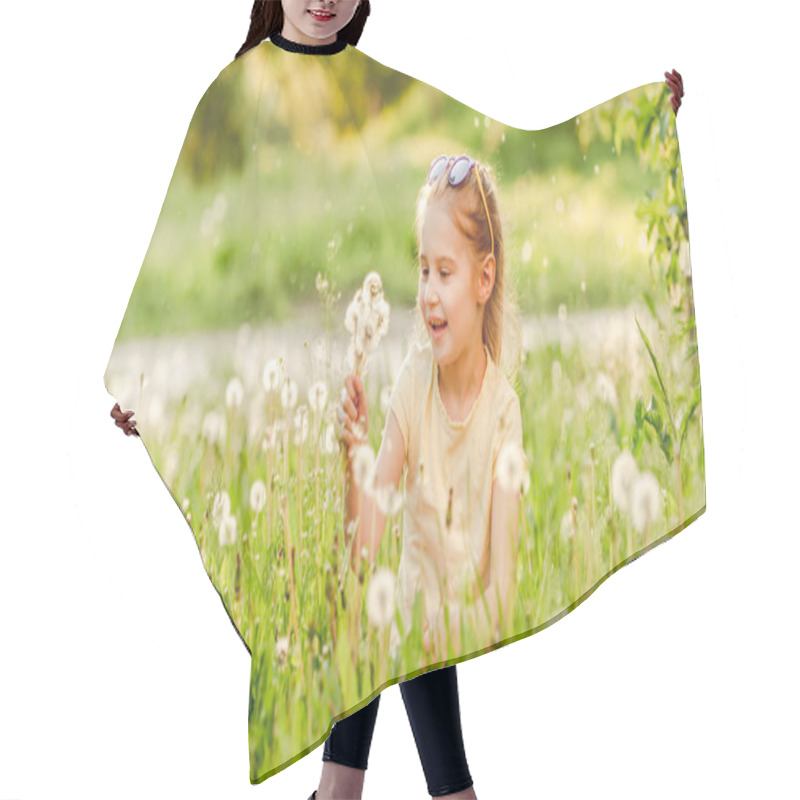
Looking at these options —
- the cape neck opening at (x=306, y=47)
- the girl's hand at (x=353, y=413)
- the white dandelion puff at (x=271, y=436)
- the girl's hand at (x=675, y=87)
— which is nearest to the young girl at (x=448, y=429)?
the girl's hand at (x=353, y=413)

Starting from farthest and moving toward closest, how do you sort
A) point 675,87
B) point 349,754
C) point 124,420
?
point 349,754 < point 675,87 < point 124,420

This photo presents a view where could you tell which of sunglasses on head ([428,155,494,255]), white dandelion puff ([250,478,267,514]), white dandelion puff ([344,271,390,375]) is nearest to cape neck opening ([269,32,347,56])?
sunglasses on head ([428,155,494,255])

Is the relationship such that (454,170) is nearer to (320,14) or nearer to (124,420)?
(320,14)

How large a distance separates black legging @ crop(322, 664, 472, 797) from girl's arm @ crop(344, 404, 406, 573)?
11.1 inches

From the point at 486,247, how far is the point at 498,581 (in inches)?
21.4

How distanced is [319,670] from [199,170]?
82cm

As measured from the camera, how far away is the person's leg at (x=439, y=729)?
289 centimetres

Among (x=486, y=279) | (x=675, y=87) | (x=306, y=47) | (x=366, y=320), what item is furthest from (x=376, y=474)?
(x=675, y=87)

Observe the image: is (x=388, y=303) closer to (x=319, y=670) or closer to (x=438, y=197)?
(x=438, y=197)

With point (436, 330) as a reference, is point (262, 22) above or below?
above

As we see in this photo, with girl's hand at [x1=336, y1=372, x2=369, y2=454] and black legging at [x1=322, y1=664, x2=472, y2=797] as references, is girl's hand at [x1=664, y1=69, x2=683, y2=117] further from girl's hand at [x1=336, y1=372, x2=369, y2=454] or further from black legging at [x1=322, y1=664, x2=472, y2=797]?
black legging at [x1=322, y1=664, x2=472, y2=797]

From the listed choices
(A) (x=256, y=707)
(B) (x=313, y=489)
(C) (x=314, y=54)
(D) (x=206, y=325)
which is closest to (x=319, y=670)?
(A) (x=256, y=707)

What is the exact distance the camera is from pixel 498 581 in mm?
2746

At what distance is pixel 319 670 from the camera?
2.71m
